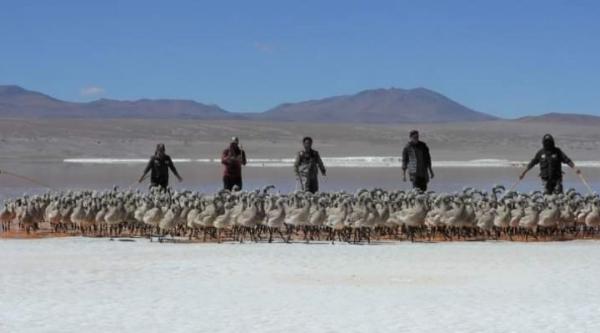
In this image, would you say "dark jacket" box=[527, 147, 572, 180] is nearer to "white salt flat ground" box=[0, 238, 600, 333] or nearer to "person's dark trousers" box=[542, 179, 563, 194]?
"person's dark trousers" box=[542, 179, 563, 194]

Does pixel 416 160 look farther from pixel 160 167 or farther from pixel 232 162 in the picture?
pixel 160 167

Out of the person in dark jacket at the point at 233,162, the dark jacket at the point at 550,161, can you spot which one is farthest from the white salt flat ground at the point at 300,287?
the person in dark jacket at the point at 233,162

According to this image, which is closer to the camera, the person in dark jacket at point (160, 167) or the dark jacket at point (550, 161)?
the dark jacket at point (550, 161)

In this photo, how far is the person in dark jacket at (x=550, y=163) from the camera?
1806 centimetres

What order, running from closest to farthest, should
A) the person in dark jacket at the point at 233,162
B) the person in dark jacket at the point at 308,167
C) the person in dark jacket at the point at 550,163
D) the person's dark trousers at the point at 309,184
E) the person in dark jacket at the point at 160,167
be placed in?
the person in dark jacket at the point at 550,163 → the person in dark jacket at the point at 308,167 → the person's dark trousers at the point at 309,184 → the person in dark jacket at the point at 160,167 → the person in dark jacket at the point at 233,162

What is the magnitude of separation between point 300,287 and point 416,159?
7.05 metres

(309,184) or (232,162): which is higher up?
(232,162)

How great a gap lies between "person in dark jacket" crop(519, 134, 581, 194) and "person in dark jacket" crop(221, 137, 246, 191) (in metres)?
5.06

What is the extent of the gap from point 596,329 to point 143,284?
509cm

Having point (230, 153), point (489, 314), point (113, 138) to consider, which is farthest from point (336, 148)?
point (489, 314)

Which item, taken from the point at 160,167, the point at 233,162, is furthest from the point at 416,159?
the point at 160,167

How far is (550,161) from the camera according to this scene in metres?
18.1

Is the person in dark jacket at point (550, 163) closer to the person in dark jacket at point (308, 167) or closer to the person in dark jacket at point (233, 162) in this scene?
the person in dark jacket at point (308, 167)

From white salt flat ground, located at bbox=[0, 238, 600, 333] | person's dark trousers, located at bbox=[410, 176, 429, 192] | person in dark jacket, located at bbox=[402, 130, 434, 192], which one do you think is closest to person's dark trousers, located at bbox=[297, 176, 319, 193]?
person in dark jacket, located at bbox=[402, 130, 434, 192]
